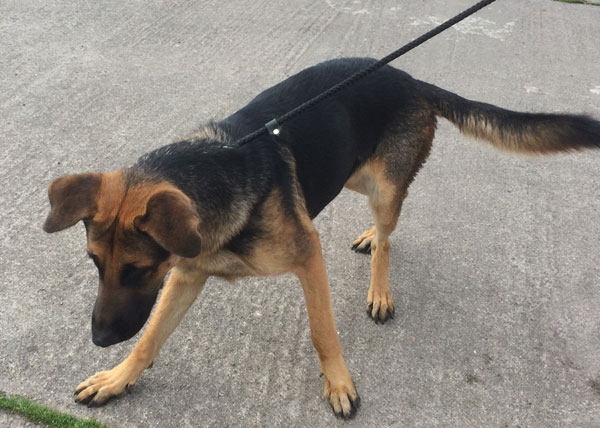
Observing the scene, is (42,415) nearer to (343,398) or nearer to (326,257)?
(343,398)

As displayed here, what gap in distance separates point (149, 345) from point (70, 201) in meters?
1.04

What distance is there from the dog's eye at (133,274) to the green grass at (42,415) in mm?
926

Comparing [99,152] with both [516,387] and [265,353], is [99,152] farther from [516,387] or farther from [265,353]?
[516,387]

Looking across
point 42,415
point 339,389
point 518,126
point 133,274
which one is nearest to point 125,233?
point 133,274

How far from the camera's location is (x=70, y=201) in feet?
6.59

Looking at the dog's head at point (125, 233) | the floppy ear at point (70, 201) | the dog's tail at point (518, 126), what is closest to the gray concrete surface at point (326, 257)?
the dog's tail at point (518, 126)

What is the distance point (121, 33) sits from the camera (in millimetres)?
6379

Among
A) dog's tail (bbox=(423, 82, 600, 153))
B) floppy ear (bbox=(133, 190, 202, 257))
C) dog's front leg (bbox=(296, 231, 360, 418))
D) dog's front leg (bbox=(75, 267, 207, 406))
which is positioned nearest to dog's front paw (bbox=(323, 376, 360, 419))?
dog's front leg (bbox=(296, 231, 360, 418))

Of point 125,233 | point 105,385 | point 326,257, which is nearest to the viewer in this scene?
point 125,233

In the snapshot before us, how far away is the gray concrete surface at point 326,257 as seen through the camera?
9.08 feet

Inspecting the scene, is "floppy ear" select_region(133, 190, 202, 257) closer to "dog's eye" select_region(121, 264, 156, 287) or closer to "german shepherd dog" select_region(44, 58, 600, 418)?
"german shepherd dog" select_region(44, 58, 600, 418)

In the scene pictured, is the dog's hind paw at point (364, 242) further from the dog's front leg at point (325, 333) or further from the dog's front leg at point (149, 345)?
the dog's front leg at point (149, 345)

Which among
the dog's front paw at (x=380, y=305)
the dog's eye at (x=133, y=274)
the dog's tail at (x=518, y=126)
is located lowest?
the dog's front paw at (x=380, y=305)

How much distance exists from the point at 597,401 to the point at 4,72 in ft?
19.6
